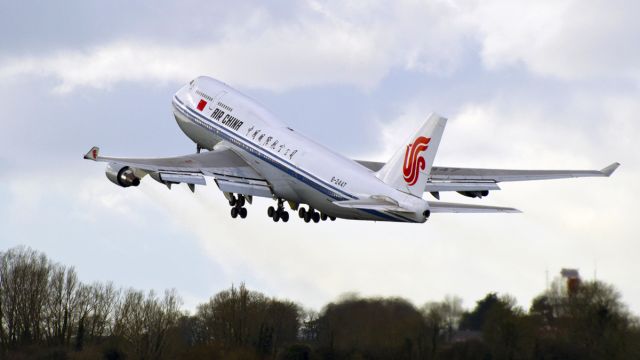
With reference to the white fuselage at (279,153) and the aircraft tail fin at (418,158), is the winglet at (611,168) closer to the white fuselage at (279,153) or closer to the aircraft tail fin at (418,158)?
the aircraft tail fin at (418,158)

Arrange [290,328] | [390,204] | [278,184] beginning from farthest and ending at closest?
[290,328], [278,184], [390,204]

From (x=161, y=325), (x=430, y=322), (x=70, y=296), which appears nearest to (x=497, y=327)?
(x=430, y=322)

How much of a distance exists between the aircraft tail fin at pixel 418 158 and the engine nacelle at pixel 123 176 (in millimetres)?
16262

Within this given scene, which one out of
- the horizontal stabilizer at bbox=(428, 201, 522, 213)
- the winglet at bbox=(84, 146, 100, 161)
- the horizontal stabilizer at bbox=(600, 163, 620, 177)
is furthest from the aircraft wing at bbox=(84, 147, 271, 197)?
the horizontal stabilizer at bbox=(600, 163, 620, 177)

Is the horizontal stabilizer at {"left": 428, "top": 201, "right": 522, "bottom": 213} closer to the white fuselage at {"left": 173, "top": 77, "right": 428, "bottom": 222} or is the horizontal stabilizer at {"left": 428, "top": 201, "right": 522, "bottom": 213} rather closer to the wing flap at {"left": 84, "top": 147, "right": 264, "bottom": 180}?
the white fuselage at {"left": 173, "top": 77, "right": 428, "bottom": 222}

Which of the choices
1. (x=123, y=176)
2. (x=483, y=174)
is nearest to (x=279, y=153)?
(x=123, y=176)

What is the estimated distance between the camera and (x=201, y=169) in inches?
4257

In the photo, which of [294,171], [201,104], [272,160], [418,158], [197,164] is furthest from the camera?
[201,104]

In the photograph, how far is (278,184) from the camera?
106062 mm

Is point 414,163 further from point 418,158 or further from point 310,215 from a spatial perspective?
point 310,215

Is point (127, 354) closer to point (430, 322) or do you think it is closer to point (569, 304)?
point (430, 322)

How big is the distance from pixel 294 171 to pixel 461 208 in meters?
13.0

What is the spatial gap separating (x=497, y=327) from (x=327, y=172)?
15.2m

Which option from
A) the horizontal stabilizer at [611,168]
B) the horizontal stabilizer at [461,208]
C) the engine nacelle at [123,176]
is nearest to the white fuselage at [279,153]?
the horizontal stabilizer at [461,208]
